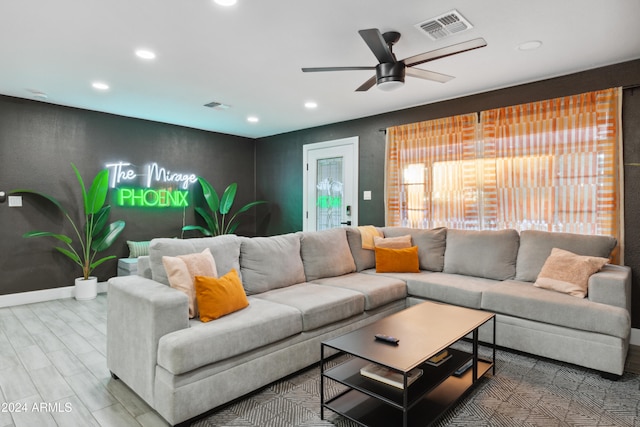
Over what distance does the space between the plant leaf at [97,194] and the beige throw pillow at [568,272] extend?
4951mm

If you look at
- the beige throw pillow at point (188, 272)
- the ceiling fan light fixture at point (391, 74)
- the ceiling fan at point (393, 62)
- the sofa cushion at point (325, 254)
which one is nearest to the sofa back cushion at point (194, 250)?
the beige throw pillow at point (188, 272)

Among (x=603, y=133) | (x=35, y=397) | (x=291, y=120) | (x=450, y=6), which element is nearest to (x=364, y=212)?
(x=291, y=120)

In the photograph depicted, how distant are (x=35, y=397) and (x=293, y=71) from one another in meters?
3.18

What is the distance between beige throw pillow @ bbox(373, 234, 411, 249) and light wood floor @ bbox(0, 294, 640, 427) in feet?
6.98

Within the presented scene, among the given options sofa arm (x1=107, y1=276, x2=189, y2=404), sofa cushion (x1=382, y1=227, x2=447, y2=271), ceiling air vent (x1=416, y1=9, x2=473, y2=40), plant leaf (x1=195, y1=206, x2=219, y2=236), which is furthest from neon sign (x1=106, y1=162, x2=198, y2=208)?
ceiling air vent (x1=416, y1=9, x2=473, y2=40)

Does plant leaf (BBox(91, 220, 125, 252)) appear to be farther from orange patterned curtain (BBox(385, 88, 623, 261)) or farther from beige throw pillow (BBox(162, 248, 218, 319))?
orange patterned curtain (BBox(385, 88, 623, 261))

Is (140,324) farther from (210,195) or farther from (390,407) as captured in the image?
(210,195)

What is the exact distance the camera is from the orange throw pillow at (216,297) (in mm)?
2348

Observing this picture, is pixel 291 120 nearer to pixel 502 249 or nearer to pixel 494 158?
pixel 494 158

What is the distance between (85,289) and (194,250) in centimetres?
285

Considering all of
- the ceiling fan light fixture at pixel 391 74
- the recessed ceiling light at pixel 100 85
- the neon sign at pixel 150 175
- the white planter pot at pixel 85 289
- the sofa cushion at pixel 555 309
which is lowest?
the white planter pot at pixel 85 289

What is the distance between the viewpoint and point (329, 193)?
572 cm

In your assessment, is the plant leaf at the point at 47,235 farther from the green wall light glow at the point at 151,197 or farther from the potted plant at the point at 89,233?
the green wall light glow at the point at 151,197

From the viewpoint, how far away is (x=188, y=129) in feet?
19.5
